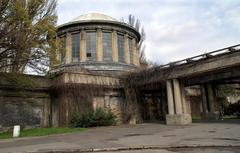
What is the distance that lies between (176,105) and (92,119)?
22.3ft

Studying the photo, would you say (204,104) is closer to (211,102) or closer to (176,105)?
(211,102)

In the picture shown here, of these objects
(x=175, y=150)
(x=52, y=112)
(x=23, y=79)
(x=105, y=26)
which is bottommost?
(x=175, y=150)

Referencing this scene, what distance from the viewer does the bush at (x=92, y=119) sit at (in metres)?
A: 21.6

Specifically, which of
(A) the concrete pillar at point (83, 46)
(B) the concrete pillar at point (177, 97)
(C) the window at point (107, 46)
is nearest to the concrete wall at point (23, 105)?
(A) the concrete pillar at point (83, 46)

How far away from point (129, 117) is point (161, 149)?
16.3 meters

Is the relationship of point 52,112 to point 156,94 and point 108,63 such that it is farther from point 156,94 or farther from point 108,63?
point 156,94

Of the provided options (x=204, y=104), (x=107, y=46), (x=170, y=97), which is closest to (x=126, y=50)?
(x=107, y=46)

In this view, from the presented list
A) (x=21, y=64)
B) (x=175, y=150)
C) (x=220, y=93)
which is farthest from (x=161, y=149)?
(x=220, y=93)

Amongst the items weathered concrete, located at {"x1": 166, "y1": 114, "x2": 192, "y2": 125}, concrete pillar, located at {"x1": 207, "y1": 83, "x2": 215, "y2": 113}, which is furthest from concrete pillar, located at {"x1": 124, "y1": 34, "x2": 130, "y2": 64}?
weathered concrete, located at {"x1": 166, "y1": 114, "x2": 192, "y2": 125}

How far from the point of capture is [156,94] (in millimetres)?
30625

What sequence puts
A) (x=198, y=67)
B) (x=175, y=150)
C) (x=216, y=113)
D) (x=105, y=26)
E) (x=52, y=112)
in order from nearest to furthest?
(x=175, y=150) → (x=198, y=67) → (x=52, y=112) → (x=216, y=113) → (x=105, y=26)

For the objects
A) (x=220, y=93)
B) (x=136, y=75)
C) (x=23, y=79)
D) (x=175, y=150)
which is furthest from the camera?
(x=220, y=93)

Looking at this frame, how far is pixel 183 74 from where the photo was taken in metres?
21.8

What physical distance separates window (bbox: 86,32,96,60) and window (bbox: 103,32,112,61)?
45.9 inches
